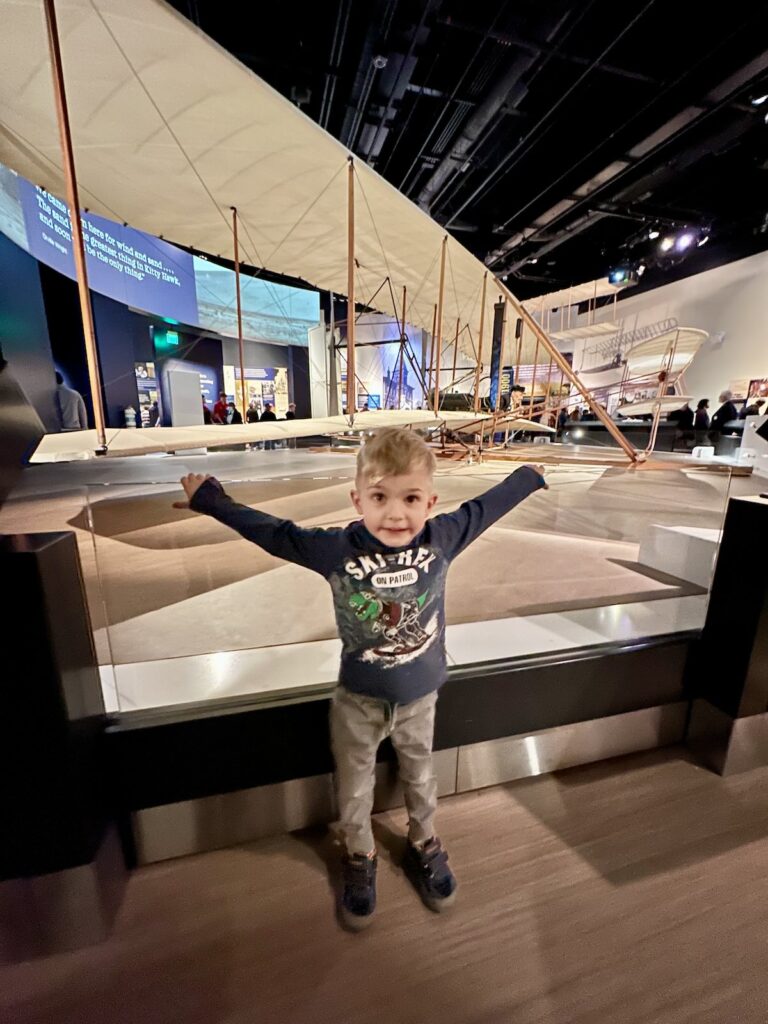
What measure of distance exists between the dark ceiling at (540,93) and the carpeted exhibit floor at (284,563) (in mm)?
3741

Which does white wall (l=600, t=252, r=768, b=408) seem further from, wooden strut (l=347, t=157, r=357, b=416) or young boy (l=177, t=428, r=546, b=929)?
young boy (l=177, t=428, r=546, b=929)

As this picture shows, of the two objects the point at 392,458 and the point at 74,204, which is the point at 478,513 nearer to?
the point at 392,458

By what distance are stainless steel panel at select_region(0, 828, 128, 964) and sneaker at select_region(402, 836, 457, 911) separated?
2.01ft

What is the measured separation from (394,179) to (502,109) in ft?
7.45

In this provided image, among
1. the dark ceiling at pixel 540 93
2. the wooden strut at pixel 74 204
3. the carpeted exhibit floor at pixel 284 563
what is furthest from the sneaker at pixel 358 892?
the dark ceiling at pixel 540 93

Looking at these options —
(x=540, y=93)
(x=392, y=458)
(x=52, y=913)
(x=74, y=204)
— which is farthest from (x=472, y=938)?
(x=540, y=93)

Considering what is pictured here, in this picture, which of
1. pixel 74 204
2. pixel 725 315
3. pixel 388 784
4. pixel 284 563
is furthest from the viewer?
pixel 725 315

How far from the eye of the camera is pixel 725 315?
7.03 meters

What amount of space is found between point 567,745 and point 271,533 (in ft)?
3.54

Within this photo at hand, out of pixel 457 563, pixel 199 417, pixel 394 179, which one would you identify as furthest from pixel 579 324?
pixel 457 563

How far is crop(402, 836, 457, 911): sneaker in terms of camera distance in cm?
87

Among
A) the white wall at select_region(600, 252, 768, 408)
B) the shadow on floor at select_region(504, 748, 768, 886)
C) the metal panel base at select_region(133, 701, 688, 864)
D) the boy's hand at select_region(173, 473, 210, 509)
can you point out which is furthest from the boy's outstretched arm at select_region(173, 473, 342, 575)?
the white wall at select_region(600, 252, 768, 408)

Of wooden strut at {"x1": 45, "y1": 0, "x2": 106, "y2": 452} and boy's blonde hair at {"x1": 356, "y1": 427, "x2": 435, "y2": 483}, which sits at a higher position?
wooden strut at {"x1": 45, "y1": 0, "x2": 106, "y2": 452}

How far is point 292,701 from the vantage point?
3.22 ft
